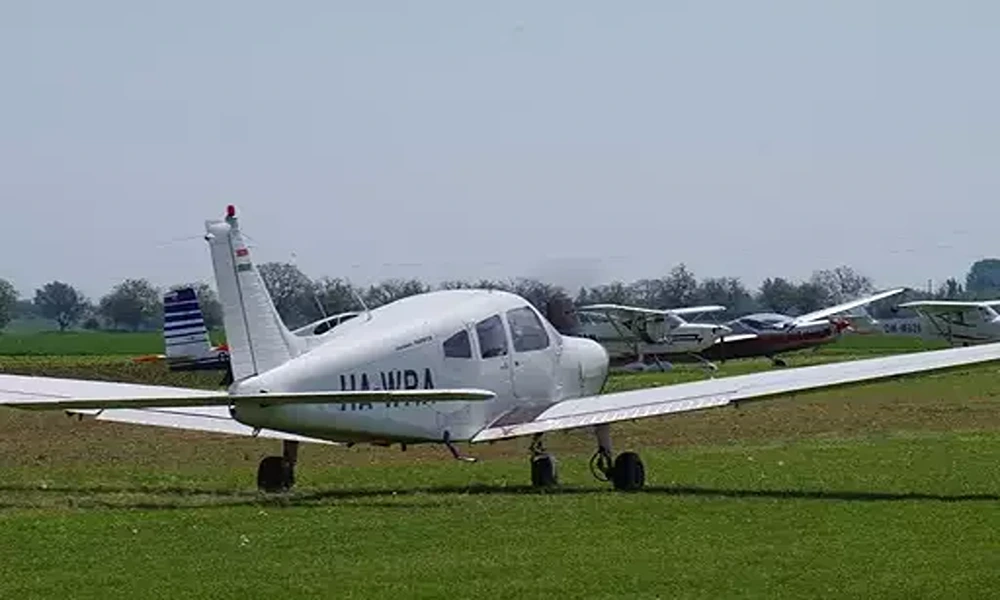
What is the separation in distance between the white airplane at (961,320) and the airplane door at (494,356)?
147 ft

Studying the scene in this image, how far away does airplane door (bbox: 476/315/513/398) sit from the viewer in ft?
58.9

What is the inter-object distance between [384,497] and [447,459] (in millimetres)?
5609

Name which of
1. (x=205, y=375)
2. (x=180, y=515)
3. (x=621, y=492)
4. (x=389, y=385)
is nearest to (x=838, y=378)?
(x=621, y=492)

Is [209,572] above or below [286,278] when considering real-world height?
below

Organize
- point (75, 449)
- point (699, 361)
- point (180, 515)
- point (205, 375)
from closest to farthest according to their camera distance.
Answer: point (180, 515) → point (75, 449) → point (205, 375) → point (699, 361)

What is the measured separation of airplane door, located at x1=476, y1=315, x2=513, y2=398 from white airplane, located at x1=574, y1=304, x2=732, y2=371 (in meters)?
38.1

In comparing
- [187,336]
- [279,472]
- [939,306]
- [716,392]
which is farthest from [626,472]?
[939,306]

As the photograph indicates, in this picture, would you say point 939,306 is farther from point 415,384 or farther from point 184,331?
point 415,384

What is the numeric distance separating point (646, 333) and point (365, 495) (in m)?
41.0

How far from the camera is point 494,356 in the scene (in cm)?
1816

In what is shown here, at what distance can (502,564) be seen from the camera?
11.1 meters

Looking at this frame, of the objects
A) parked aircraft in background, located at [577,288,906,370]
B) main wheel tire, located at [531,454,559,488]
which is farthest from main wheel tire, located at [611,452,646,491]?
parked aircraft in background, located at [577,288,906,370]

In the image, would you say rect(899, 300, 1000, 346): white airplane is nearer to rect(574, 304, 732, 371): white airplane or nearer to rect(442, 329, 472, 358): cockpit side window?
rect(574, 304, 732, 371): white airplane

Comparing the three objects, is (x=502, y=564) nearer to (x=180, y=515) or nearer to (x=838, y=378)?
(x=180, y=515)
